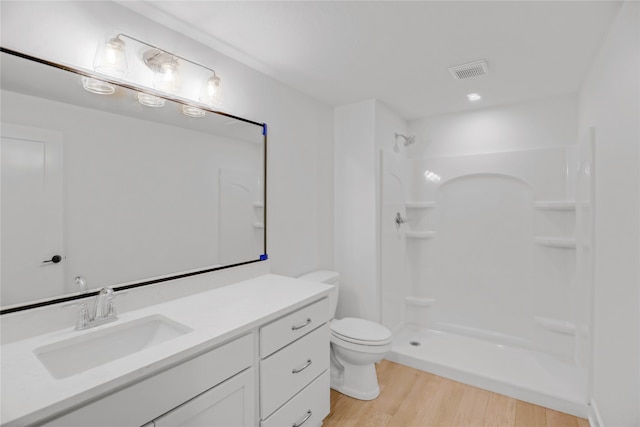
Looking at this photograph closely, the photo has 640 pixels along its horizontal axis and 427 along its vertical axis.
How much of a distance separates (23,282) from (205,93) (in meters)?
1.23

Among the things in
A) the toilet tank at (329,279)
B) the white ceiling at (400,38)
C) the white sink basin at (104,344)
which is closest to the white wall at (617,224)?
the white ceiling at (400,38)

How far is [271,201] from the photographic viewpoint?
2.32 metres

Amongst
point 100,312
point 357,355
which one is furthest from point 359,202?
point 100,312

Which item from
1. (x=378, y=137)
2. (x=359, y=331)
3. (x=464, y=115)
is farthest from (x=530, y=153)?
(x=359, y=331)

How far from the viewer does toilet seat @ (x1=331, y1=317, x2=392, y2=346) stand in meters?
2.24

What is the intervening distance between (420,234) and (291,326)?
2231mm

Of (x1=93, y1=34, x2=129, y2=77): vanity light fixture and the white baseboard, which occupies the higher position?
(x1=93, y1=34, x2=129, y2=77): vanity light fixture

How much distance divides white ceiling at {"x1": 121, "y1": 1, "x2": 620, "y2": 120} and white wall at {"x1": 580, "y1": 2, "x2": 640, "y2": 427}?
0.23 metres

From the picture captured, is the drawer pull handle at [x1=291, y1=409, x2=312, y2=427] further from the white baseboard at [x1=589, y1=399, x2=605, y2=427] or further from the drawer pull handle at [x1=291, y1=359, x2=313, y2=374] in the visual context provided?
the white baseboard at [x1=589, y1=399, x2=605, y2=427]

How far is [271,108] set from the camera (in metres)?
2.33

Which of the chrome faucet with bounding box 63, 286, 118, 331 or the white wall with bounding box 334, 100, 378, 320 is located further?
the white wall with bounding box 334, 100, 378, 320

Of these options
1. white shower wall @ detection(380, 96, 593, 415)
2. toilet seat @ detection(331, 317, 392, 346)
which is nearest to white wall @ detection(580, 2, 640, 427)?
white shower wall @ detection(380, 96, 593, 415)

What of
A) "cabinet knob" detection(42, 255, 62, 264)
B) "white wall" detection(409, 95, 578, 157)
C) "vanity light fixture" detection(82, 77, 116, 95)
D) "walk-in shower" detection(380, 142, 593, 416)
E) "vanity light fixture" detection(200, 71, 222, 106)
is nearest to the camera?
"cabinet knob" detection(42, 255, 62, 264)

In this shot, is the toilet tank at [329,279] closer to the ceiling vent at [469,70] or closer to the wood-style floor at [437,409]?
the wood-style floor at [437,409]
